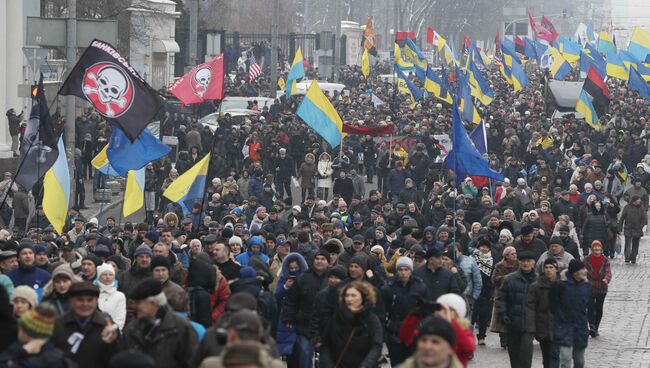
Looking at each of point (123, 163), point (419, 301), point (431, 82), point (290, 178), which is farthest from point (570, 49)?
point (419, 301)

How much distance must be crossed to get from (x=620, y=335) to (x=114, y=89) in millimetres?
5678

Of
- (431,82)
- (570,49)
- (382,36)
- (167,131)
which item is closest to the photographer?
(167,131)

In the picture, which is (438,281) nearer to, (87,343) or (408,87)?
(87,343)

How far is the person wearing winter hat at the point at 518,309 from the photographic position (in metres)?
13.9

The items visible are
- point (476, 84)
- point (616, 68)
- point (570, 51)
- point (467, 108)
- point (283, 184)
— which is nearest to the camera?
point (283, 184)

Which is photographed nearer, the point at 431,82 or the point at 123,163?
the point at 123,163

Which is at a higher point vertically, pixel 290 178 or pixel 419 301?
pixel 419 301

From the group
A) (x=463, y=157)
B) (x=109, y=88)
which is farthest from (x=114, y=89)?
(x=463, y=157)

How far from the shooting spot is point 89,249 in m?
16.9

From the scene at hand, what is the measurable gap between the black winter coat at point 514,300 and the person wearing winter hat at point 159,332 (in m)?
4.74

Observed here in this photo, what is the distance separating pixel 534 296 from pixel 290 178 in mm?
18858

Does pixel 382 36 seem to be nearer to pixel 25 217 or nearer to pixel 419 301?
pixel 25 217

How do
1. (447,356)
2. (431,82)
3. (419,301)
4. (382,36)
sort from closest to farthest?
(447,356) → (419,301) → (431,82) → (382,36)

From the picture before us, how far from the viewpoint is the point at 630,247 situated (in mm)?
24812
